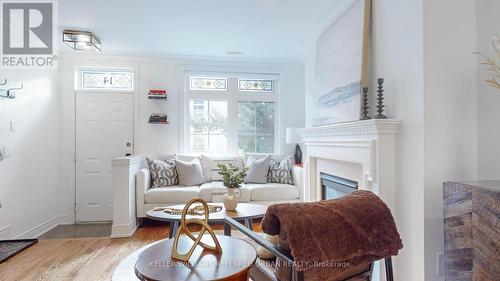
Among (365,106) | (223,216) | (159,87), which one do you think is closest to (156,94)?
(159,87)

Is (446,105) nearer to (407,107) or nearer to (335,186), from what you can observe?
(407,107)

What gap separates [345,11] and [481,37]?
1.09m

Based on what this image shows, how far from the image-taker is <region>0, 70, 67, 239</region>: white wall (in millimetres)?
3064

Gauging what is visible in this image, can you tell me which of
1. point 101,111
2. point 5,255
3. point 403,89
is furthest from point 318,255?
point 101,111

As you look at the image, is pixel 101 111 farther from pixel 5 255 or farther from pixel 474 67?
pixel 474 67

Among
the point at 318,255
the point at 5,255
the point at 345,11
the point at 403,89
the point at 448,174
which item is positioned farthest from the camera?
the point at 5,255

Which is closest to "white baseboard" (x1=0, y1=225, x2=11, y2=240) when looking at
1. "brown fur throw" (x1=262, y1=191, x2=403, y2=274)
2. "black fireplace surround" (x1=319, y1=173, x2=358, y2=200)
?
"brown fur throw" (x1=262, y1=191, x2=403, y2=274)

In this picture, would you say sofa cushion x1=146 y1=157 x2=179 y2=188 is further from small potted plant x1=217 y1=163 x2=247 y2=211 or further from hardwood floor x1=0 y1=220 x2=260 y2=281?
small potted plant x1=217 y1=163 x2=247 y2=211

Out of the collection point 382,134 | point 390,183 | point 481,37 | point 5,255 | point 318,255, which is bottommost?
point 5,255

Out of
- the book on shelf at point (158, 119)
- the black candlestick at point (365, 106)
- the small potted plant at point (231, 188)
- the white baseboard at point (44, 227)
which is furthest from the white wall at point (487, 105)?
the white baseboard at point (44, 227)

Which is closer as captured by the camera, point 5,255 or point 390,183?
point 390,183

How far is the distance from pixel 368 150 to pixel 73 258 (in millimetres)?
2878

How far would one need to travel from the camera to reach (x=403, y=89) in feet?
5.86

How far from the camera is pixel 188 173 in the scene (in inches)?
156
